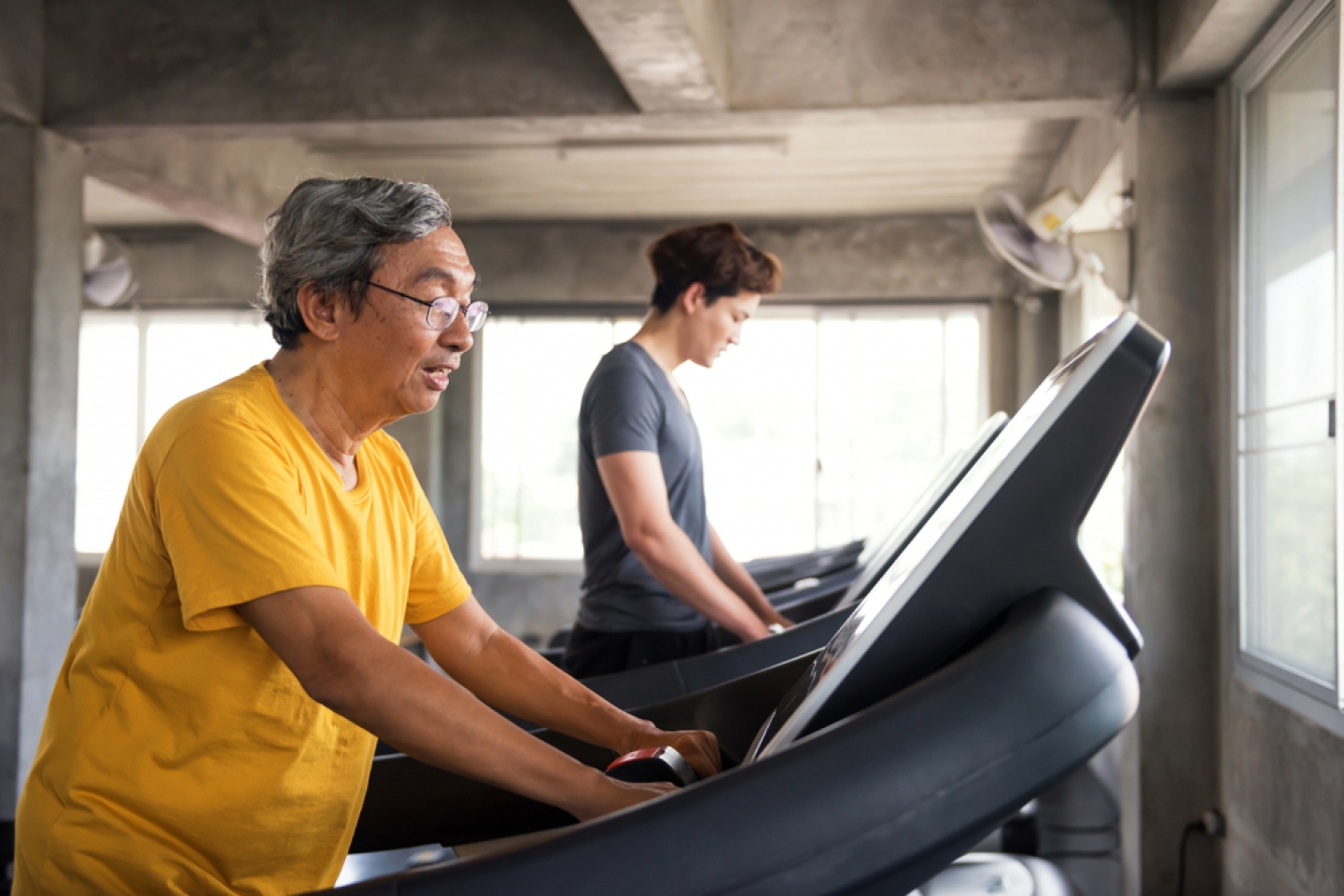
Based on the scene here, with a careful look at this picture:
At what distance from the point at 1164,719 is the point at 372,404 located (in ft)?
8.89

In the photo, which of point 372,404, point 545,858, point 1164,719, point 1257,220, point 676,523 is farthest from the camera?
point 1164,719

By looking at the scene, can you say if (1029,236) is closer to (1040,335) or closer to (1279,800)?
(1279,800)

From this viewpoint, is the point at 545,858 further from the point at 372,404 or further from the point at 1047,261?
the point at 1047,261

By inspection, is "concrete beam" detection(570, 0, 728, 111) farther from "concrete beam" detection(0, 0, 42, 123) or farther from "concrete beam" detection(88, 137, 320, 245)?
"concrete beam" detection(0, 0, 42, 123)

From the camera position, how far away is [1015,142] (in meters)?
5.28

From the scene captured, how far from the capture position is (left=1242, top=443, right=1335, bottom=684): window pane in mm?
2361

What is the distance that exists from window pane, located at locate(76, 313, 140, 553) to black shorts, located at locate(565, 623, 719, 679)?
667cm

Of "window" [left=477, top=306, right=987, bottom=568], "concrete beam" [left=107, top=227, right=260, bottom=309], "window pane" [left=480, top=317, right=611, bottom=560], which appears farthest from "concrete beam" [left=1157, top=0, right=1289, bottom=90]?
"concrete beam" [left=107, top=227, right=260, bottom=309]

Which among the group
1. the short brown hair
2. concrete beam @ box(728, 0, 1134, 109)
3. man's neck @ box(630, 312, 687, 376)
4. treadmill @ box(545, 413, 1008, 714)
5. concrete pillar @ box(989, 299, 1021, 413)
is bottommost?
treadmill @ box(545, 413, 1008, 714)

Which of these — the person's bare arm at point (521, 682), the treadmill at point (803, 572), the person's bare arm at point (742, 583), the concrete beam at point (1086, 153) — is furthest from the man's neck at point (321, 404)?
the concrete beam at point (1086, 153)

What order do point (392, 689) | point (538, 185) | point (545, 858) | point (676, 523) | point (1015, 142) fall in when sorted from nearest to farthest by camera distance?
point (545, 858)
point (392, 689)
point (676, 523)
point (1015, 142)
point (538, 185)

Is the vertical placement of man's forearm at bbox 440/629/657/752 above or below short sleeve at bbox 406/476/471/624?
below

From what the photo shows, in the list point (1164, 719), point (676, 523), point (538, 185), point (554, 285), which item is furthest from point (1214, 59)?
point (554, 285)

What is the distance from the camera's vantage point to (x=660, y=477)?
6.63ft
